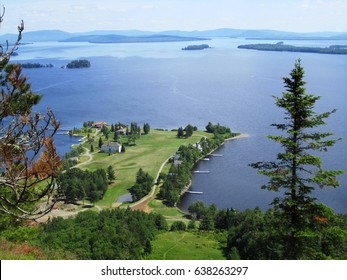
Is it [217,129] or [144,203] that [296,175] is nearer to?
[144,203]

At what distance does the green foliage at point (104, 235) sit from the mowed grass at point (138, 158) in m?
6.36

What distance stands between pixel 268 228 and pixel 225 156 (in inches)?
1264

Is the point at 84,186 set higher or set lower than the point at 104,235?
lower

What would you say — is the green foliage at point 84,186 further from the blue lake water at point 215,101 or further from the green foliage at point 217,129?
A: the green foliage at point 217,129

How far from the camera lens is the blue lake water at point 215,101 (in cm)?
3138

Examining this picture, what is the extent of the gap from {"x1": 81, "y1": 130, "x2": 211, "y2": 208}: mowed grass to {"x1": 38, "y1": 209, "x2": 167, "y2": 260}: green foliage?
6.36 metres

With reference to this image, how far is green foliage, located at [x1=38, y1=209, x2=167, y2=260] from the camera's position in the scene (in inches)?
661

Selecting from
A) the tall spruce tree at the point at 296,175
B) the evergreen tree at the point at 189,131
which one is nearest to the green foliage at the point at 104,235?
the tall spruce tree at the point at 296,175

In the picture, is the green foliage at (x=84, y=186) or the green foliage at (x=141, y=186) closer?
the green foliage at (x=84, y=186)

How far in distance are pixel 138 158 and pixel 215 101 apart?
24768mm

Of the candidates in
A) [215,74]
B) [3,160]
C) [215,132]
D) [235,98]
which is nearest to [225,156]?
[215,132]

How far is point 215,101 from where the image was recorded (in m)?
60.7

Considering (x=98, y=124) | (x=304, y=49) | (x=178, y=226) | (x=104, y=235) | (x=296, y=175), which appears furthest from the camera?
(x=304, y=49)

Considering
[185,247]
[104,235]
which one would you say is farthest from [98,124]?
[104,235]
